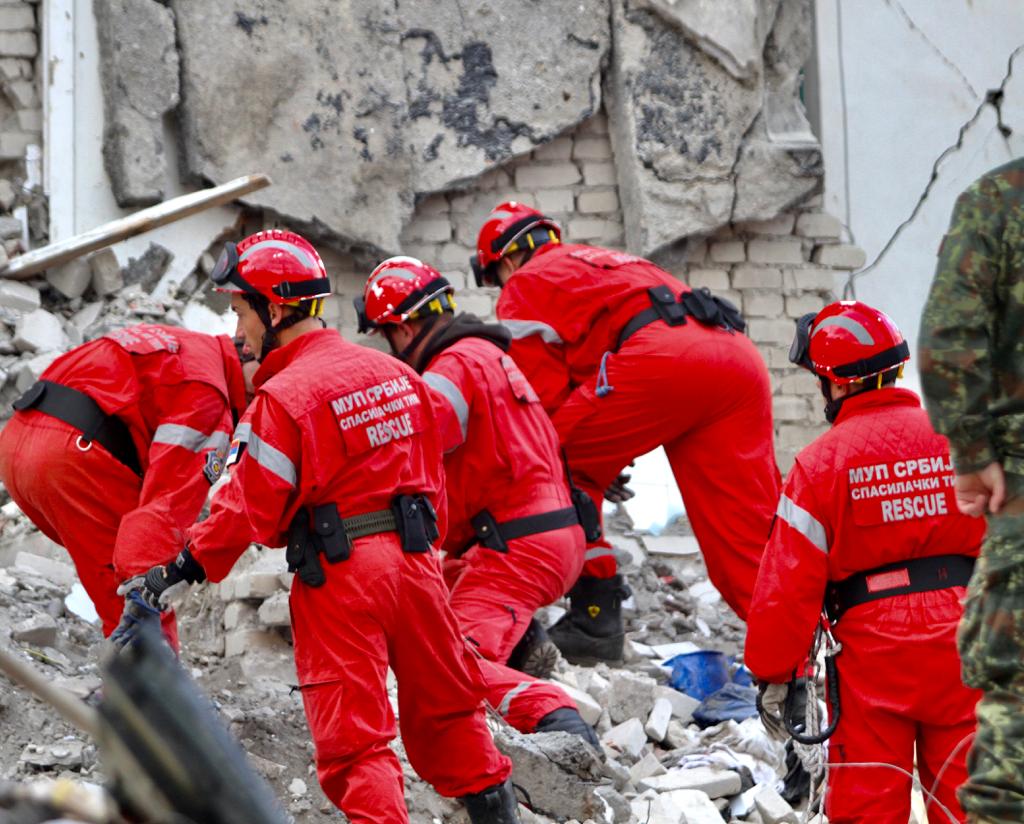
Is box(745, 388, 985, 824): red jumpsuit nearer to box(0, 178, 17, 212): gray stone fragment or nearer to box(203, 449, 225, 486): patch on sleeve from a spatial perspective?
box(203, 449, 225, 486): patch on sleeve

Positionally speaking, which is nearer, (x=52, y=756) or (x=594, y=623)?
(x=52, y=756)

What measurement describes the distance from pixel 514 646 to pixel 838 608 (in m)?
1.75

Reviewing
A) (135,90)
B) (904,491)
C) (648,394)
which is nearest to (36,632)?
(648,394)

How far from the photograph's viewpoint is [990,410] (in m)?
2.94

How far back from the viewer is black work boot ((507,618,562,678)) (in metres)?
5.91

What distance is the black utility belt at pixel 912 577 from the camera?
3936mm

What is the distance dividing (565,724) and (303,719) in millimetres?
882

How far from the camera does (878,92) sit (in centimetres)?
976

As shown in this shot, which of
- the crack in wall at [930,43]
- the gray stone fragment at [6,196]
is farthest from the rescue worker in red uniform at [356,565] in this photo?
the crack in wall at [930,43]

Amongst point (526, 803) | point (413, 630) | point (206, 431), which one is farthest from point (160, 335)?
point (526, 803)

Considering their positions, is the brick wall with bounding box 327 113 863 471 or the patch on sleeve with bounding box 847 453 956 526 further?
the brick wall with bounding box 327 113 863 471

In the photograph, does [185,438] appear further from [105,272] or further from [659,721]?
[105,272]

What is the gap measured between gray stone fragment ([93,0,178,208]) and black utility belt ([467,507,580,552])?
3783 millimetres

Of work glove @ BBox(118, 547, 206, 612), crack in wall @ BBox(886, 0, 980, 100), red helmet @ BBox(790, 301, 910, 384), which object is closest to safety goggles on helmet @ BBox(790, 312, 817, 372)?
red helmet @ BBox(790, 301, 910, 384)
